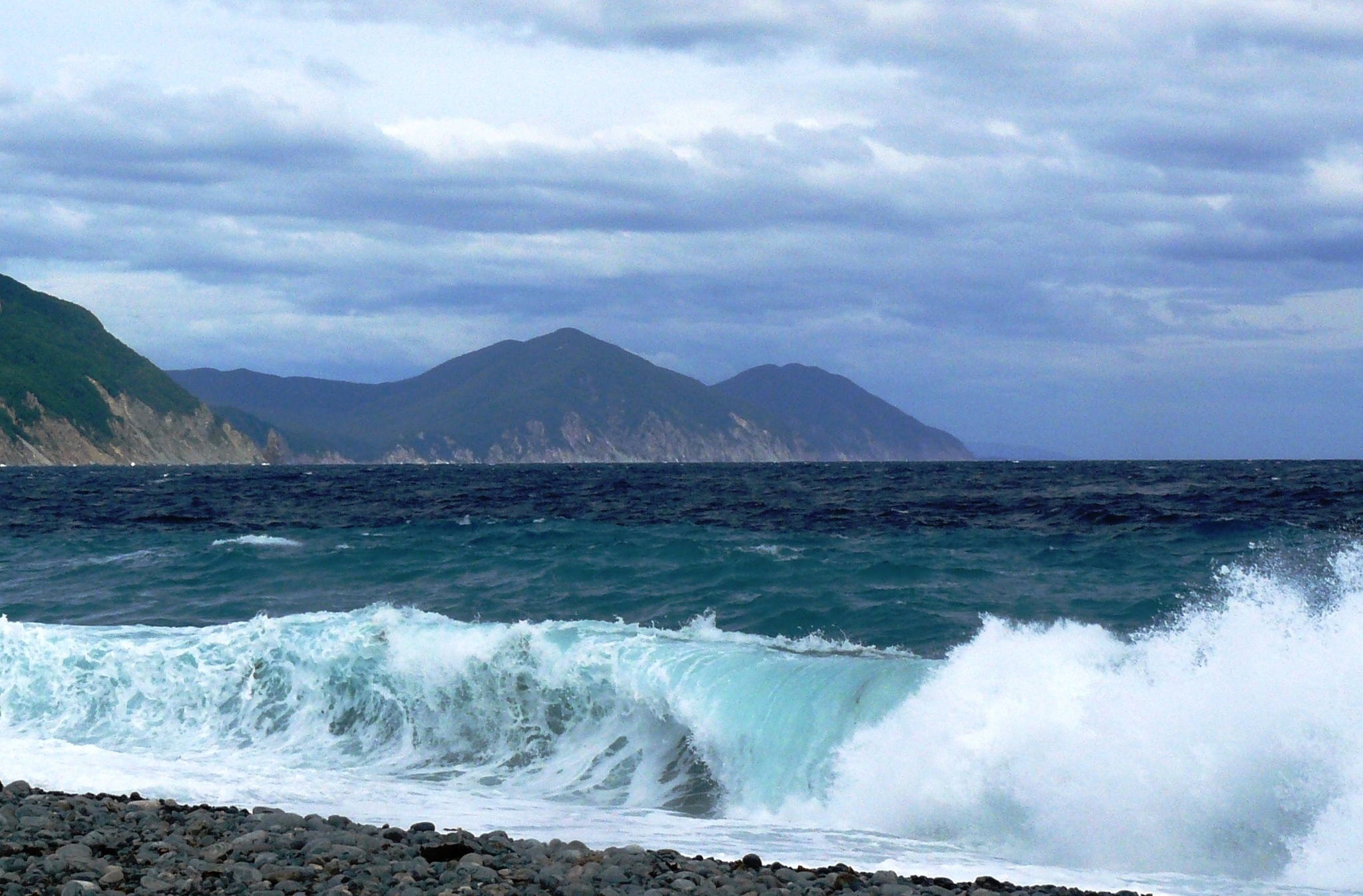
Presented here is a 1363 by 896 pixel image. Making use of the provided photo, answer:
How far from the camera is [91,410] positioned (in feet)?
554

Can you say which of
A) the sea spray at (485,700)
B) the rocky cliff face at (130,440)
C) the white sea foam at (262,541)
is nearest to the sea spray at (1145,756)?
the sea spray at (485,700)

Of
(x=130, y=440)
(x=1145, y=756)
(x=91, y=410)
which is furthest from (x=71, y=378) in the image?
(x=1145, y=756)

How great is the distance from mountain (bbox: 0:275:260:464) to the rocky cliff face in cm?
12

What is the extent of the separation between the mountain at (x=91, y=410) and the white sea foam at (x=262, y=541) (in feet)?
452

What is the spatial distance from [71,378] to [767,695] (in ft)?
602

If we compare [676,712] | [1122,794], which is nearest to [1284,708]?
[1122,794]

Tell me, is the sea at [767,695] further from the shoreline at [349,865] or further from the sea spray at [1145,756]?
the shoreline at [349,865]

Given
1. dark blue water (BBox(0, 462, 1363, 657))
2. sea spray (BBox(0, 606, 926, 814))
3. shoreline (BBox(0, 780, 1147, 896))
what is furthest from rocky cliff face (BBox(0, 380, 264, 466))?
shoreline (BBox(0, 780, 1147, 896))

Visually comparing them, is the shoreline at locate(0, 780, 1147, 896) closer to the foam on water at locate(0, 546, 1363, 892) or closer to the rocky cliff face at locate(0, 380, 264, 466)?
the foam on water at locate(0, 546, 1363, 892)

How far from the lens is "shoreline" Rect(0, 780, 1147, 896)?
22.9ft

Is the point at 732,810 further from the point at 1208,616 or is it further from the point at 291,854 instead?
the point at 1208,616

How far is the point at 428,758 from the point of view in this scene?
45.6ft

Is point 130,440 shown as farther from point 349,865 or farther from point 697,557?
point 349,865

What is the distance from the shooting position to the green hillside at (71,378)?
16250cm
